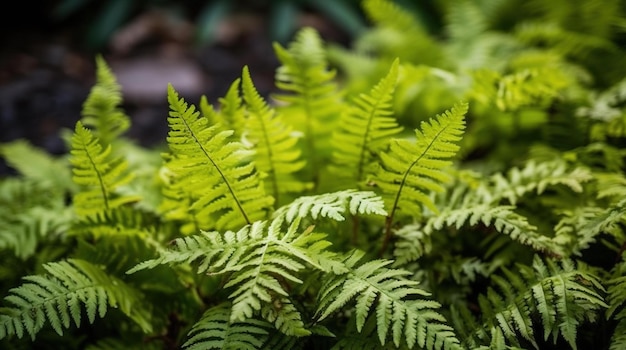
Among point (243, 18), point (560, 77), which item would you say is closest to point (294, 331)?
point (560, 77)

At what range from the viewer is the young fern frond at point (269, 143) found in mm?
1649

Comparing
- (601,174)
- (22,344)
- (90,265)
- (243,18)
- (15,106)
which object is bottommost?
(22,344)

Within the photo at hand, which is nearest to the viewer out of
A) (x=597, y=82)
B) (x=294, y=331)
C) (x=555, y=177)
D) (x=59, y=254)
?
(x=294, y=331)

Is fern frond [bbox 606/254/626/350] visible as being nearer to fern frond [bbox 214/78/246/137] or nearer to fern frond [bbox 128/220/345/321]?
fern frond [bbox 128/220/345/321]

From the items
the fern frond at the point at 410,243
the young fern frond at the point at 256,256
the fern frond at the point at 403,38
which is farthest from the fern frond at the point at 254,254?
the fern frond at the point at 403,38

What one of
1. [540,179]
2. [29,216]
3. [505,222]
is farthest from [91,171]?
[540,179]

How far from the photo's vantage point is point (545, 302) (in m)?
1.35

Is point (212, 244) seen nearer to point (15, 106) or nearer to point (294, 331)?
point (294, 331)

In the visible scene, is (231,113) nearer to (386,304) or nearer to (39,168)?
(386,304)

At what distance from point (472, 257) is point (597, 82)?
1467 millimetres

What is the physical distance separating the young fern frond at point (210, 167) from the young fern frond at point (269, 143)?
13cm

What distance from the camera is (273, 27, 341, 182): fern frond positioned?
193 centimetres

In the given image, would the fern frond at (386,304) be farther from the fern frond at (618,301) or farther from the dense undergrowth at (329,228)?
the fern frond at (618,301)

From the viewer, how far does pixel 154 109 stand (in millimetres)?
4023
